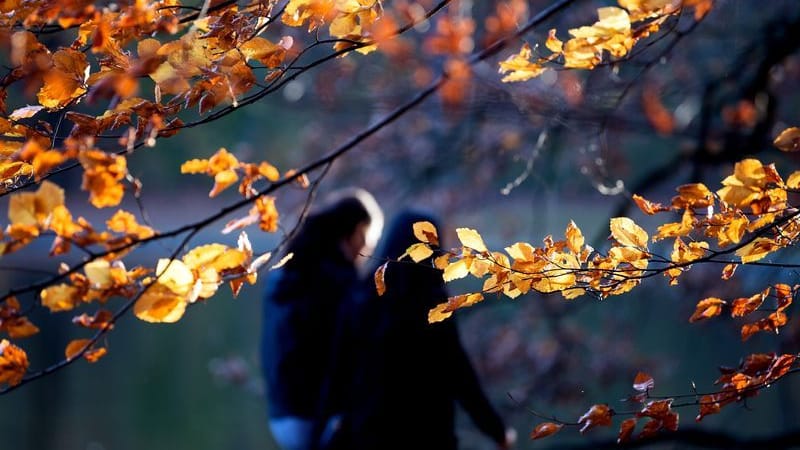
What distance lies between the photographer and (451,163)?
19.5 feet

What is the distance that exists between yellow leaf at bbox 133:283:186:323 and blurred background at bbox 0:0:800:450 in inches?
6.8

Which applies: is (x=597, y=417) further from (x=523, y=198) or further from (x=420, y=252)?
(x=523, y=198)

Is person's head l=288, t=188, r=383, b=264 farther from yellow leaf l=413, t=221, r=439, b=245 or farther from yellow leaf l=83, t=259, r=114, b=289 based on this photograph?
yellow leaf l=83, t=259, r=114, b=289

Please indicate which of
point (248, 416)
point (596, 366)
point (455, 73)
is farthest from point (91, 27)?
point (248, 416)

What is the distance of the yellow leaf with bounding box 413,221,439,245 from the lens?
1.60m

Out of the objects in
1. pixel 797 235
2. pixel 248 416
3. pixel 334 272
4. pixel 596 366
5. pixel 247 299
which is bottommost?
pixel 247 299

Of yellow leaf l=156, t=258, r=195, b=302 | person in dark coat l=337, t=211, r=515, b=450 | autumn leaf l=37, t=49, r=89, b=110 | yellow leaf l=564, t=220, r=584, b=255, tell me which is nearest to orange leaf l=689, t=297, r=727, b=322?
yellow leaf l=564, t=220, r=584, b=255

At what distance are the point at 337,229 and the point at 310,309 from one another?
12.5 inches

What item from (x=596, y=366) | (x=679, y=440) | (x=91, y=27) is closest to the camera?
(x=91, y=27)

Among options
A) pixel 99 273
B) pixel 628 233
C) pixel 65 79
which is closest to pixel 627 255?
pixel 628 233

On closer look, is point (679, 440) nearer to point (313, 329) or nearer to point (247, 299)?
point (313, 329)

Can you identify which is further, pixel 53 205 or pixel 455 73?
pixel 455 73

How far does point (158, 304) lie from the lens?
55.2 inches

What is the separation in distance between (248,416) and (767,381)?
9666 millimetres
